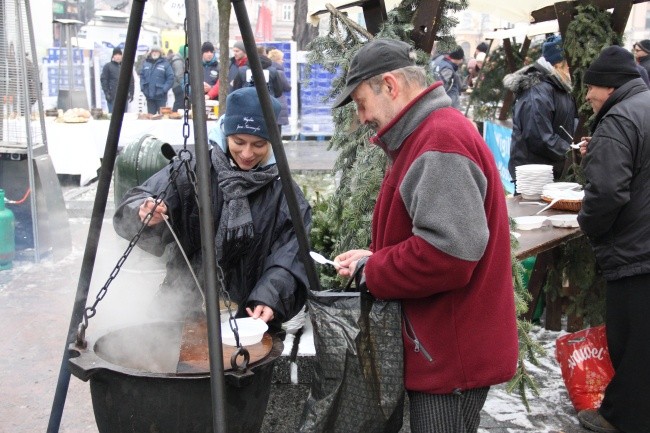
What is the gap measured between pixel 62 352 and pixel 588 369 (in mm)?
3528

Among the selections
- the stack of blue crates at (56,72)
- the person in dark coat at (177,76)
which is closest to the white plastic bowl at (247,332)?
the person in dark coat at (177,76)

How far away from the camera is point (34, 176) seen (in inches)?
291

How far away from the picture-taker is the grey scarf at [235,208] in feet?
9.64

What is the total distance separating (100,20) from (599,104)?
2120 centimetres

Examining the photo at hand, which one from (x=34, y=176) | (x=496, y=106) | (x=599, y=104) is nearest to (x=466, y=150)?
(x=599, y=104)

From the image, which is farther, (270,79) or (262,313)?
(270,79)

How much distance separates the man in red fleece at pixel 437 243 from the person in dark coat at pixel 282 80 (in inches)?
482

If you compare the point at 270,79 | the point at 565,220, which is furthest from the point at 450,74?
the point at 565,220

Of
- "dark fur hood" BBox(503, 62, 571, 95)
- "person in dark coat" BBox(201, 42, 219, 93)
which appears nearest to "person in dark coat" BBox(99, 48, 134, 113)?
"person in dark coat" BBox(201, 42, 219, 93)

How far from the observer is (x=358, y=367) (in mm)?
2367

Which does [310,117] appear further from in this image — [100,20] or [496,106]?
[100,20]

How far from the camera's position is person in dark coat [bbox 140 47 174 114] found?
16.7 metres

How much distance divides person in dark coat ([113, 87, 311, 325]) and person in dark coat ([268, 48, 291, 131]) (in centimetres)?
1151

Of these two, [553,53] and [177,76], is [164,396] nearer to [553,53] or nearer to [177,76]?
[553,53]
